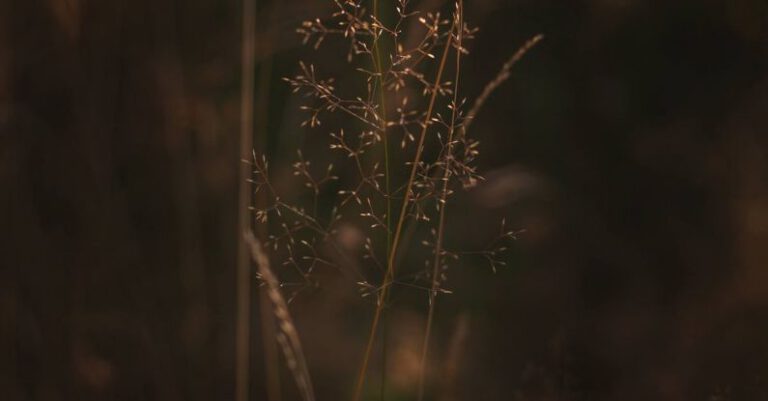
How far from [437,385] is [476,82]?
0.40 meters

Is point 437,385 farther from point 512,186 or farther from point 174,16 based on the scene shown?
point 174,16

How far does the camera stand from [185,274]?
1.29 meters

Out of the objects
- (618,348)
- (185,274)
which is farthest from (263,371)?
(618,348)

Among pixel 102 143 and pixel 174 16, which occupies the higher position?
pixel 174 16

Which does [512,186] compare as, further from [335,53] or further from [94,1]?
[94,1]

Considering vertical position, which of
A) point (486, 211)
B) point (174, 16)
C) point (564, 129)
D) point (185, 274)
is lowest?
point (185, 274)

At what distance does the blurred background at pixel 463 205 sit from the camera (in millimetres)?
1230

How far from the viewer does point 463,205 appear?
1271 millimetres

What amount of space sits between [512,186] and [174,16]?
1.63 feet

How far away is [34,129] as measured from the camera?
4.29 ft

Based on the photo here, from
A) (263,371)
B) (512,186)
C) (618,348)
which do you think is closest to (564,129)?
(512,186)

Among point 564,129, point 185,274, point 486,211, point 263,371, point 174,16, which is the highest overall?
point 174,16

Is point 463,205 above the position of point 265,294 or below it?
above

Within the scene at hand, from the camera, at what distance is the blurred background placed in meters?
1.23
